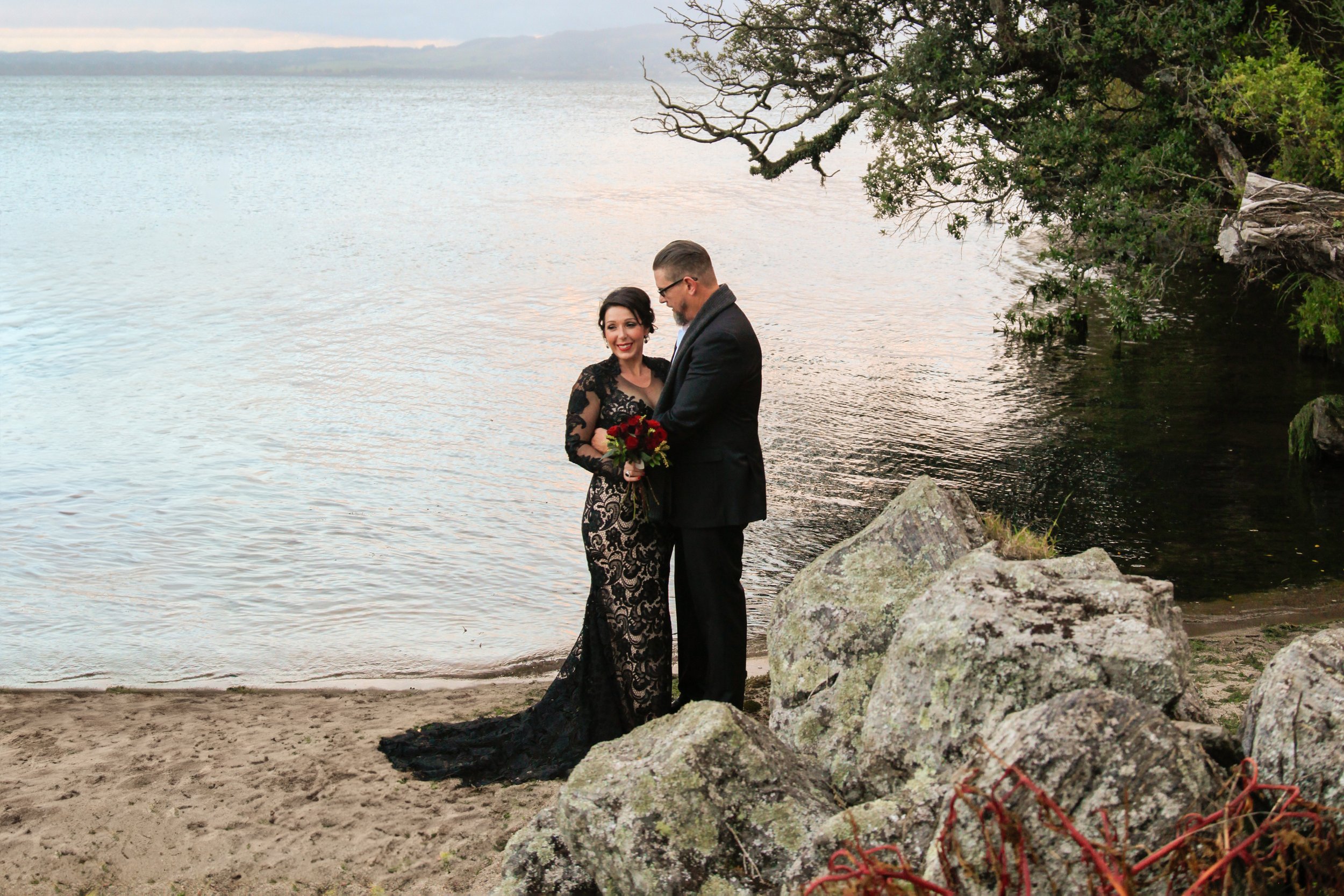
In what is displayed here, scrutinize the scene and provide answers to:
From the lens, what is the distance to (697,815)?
378 centimetres

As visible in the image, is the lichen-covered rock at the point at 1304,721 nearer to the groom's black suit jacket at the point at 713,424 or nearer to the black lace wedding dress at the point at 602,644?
the groom's black suit jacket at the point at 713,424

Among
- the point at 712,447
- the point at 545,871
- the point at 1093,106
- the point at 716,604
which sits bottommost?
the point at 545,871

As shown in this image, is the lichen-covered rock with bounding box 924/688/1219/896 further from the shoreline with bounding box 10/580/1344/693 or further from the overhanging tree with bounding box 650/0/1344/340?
the overhanging tree with bounding box 650/0/1344/340

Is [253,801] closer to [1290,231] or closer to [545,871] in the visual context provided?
[545,871]

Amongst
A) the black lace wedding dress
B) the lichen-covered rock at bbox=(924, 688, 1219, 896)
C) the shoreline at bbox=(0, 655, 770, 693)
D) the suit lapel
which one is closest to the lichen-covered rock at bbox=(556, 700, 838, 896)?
the lichen-covered rock at bbox=(924, 688, 1219, 896)

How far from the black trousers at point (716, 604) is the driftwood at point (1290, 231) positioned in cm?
468

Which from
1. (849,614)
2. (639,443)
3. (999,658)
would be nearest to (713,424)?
(639,443)

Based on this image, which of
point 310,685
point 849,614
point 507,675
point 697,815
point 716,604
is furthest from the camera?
point 507,675

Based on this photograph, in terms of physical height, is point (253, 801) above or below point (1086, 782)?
below

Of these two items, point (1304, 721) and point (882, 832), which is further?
point (882, 832)

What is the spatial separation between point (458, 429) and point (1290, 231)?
37.0 feet

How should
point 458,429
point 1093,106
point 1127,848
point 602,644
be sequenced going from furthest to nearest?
point 458,429
point 1093,106
point 602,644
point 1127,848

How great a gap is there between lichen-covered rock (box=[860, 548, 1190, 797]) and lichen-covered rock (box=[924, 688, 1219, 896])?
2.12 ft

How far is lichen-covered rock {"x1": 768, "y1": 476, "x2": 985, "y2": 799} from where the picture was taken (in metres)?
4.77
